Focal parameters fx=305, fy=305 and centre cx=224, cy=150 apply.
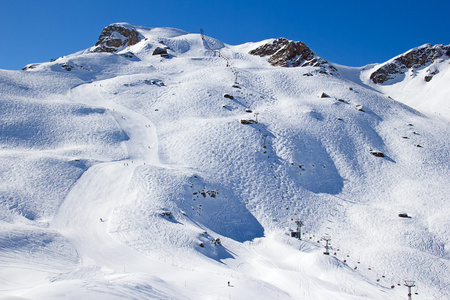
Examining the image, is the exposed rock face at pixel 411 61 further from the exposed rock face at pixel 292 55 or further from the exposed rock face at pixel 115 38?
Result: the exposed rock face at pixel 115 38

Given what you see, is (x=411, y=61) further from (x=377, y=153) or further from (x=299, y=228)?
(x=299, y=228)

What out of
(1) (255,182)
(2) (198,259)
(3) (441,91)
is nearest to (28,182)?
(2) (198,259)

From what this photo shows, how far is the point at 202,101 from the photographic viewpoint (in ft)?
195

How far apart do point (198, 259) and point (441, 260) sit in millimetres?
23626

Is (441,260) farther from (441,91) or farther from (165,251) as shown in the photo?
(441,91)

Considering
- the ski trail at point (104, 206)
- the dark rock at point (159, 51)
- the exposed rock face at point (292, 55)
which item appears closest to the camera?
the ski trail at point (104, 206)

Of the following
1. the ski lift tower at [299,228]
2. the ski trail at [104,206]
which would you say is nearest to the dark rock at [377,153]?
the ski lift tower at [299,228]

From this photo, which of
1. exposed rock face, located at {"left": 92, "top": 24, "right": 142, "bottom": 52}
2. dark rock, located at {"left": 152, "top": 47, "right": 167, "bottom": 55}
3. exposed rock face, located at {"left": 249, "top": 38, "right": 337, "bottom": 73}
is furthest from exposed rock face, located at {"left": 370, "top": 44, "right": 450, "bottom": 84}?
exposed rock face, located at {"left": 92, "top": 24, "right": 142, "bottom": 52}

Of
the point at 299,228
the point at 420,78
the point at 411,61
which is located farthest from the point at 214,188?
the point at 411,61

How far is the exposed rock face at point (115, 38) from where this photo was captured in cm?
11200

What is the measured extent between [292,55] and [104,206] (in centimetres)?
8107

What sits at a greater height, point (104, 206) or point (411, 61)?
point (411, 61)

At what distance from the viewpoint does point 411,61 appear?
341 ft

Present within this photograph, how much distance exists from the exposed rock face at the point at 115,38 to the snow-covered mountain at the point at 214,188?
130 feet
